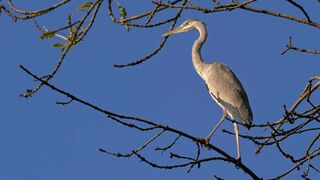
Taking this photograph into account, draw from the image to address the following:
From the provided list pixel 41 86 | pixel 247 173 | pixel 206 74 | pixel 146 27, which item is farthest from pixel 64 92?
pixel 206 74

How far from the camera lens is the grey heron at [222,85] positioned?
7781 mm

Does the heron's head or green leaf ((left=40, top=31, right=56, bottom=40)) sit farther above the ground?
the heron's head

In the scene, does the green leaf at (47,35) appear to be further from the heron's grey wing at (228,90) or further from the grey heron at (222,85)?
the heron's grey wing at (228,90)

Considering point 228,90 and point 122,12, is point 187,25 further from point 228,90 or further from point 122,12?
point 122,12

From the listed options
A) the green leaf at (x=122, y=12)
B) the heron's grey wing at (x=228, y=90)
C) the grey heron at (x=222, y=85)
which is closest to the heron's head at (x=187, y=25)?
the grey heron at (x=222, y=85)

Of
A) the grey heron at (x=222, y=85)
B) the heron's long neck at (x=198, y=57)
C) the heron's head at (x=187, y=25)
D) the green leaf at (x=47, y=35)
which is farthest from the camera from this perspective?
the heron's head at (x=187, y=25)

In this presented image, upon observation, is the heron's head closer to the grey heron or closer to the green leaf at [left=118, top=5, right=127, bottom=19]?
the grey heron

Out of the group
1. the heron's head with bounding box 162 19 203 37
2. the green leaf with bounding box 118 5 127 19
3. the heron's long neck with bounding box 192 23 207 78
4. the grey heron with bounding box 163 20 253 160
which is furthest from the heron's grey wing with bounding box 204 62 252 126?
the green leaf with bounding box 118 5 127 19

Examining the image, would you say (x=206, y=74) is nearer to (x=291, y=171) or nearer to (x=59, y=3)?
(x=291, y=171)

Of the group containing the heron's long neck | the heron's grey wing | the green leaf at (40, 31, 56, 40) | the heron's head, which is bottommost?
the green leaf at (40, 31, 56, 40)

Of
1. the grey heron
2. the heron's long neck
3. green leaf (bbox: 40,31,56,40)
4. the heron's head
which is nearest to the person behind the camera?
green leaf (bbox: 40,31,56,40)

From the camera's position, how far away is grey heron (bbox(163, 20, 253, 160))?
7781 millimetres

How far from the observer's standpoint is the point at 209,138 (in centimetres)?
771

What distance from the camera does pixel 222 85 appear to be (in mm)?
8266
